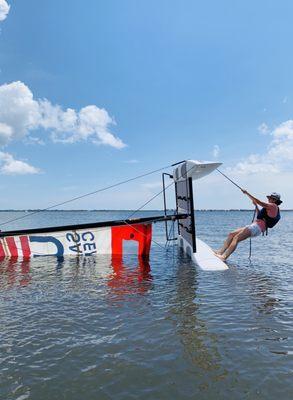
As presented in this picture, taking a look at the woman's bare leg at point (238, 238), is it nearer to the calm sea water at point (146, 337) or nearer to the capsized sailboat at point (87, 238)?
the capsized sailboat at point (87, 238)

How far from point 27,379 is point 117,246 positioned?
1170cm

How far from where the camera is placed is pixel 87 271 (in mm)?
13023

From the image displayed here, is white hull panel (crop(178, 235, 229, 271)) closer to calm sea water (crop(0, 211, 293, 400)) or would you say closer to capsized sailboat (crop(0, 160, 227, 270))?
capsized sailboat (crop(0, 160, 227, 270))

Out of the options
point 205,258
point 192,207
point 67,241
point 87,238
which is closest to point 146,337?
point 205,258

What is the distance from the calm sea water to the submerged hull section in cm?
424

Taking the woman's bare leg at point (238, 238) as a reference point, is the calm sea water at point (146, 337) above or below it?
below

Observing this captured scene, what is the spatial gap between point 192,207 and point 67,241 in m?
6.45

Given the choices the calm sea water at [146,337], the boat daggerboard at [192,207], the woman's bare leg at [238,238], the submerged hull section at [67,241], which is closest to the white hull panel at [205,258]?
the boat daggerboard at [192,207]

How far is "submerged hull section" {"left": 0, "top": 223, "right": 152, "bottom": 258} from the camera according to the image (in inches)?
640

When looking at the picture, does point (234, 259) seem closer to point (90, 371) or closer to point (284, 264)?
point (284, 264)

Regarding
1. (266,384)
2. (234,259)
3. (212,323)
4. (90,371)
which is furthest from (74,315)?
(234,259)

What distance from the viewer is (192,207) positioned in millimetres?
14484

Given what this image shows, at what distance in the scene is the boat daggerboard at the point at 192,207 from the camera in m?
13.6

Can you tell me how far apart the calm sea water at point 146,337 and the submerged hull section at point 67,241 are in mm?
4244
